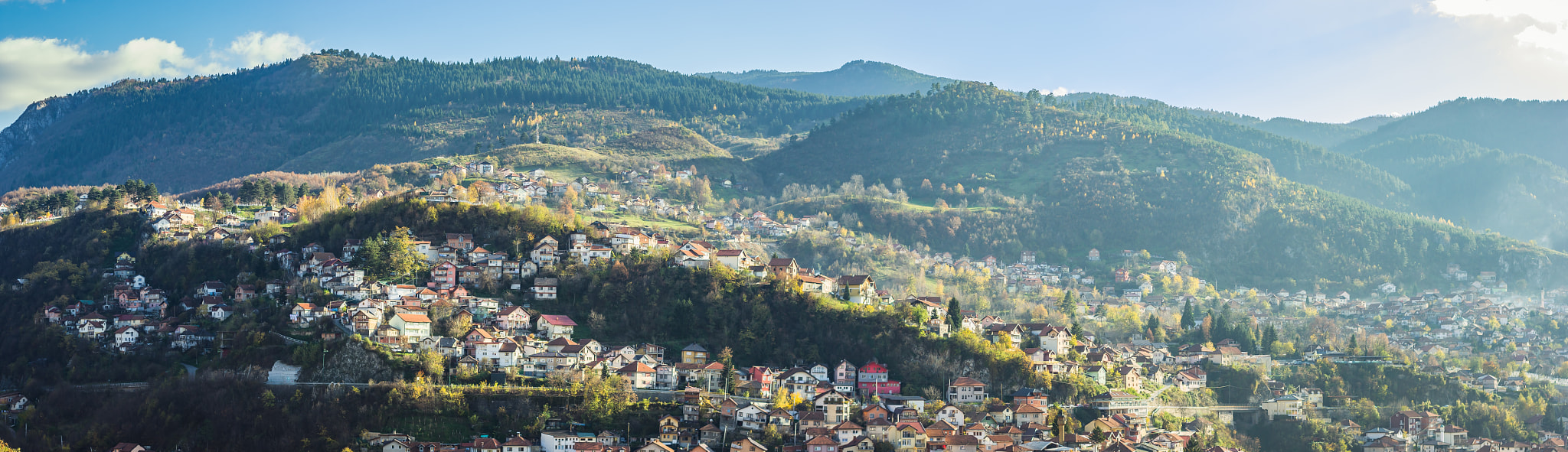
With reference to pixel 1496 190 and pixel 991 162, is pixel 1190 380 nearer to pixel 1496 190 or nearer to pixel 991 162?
pixel 991 162

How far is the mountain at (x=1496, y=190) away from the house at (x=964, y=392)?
12063 cm

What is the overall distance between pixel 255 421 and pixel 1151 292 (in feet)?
274

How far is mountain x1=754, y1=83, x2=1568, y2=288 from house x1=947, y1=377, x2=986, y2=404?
223 ft

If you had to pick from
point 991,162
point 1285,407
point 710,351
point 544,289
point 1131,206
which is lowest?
point 1285,407

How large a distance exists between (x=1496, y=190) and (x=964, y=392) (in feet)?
469

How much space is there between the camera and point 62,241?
8219 centimetres

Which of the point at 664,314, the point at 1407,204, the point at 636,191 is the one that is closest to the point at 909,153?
the point at 636,191

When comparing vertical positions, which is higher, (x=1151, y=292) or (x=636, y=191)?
(x=636, y=191)

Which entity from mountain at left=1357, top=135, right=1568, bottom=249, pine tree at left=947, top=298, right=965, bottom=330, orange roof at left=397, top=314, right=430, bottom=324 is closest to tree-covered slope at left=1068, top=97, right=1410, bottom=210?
mountain at left=1357, top=135, right=1568, bottom=249

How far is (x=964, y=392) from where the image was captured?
212 feet

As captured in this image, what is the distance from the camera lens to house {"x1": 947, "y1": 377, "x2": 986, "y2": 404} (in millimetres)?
64500

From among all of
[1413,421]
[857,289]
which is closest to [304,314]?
[857,289]

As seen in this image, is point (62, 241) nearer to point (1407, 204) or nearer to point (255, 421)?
point (255, 421)

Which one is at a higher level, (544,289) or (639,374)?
(544,289)
